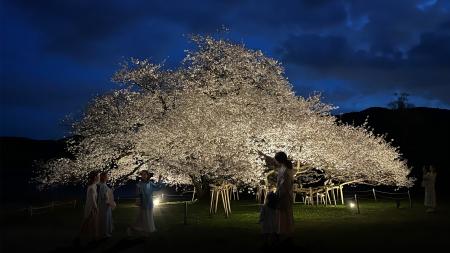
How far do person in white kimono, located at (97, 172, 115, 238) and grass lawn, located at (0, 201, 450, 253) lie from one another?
0.36 meters

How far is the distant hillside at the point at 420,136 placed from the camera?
61406 mm

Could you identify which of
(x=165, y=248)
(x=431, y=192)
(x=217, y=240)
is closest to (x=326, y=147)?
(x=431, y=192)

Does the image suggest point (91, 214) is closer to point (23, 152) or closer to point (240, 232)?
point (240, 232)

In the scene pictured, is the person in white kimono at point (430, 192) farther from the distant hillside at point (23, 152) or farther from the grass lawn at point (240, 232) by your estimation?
the distant hillside at point (23, 152)

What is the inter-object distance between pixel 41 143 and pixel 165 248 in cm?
12164

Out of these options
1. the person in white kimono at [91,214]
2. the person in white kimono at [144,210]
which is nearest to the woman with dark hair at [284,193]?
the person in white kimono at [144,210]

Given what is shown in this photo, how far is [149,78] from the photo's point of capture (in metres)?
29.6

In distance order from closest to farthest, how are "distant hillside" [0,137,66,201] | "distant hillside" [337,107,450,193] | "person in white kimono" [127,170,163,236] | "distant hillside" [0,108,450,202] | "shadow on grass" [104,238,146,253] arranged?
"shadow on grass" [104,238,146,253] → "person in white kimono" [127,170,163,236] → "distant hillside" [0,108,450,202] → "distant hillside" [337,107,450,193] → "distant hillside" [0,137,66,201]

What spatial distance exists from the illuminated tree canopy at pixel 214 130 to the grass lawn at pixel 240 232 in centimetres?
290

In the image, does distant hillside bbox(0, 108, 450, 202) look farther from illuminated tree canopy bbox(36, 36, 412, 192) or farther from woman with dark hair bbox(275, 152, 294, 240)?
woman with dark hair bbox(275, 152, 294, 240)

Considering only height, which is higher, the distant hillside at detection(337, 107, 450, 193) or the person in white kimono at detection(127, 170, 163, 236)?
the distant hillside at detection(337, 107, 450, 193)

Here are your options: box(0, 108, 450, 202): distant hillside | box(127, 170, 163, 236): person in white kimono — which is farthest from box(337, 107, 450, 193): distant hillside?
box(127, 170, 163, 236): person in white kimono

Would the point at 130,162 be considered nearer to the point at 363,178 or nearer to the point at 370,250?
the point at 363,178

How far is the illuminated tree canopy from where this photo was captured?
22.5m
